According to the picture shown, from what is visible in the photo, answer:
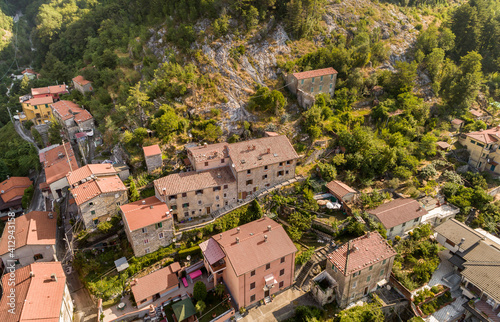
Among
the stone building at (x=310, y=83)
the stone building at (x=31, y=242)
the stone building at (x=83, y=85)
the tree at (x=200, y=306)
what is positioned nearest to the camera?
the tree at (x=200, y=306)

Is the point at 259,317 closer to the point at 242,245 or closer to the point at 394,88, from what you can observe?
the point at 242,245

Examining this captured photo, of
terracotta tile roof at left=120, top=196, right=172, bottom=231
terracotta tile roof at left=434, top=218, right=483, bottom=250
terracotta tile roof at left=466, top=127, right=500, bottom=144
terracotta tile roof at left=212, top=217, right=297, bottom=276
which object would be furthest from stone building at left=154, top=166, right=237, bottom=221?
terracotta tile roof at left=466, top=127, right=500, bottom=144

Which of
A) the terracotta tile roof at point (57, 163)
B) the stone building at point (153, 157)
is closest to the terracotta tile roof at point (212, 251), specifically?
the stone building at point (153, 157)

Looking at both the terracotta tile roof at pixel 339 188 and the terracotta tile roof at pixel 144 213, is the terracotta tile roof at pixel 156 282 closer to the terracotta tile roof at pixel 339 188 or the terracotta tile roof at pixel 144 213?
the terracotta tile roof at pixel 144 213

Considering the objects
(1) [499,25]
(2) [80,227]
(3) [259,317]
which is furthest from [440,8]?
(2) [80,227]

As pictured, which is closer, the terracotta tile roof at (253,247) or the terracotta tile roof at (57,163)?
the terracotta tile roof at (253,247)

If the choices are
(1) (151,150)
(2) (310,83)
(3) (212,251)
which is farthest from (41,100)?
(2) (310,83)

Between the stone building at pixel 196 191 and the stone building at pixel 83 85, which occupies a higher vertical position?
the stone building at pixel 83 85
